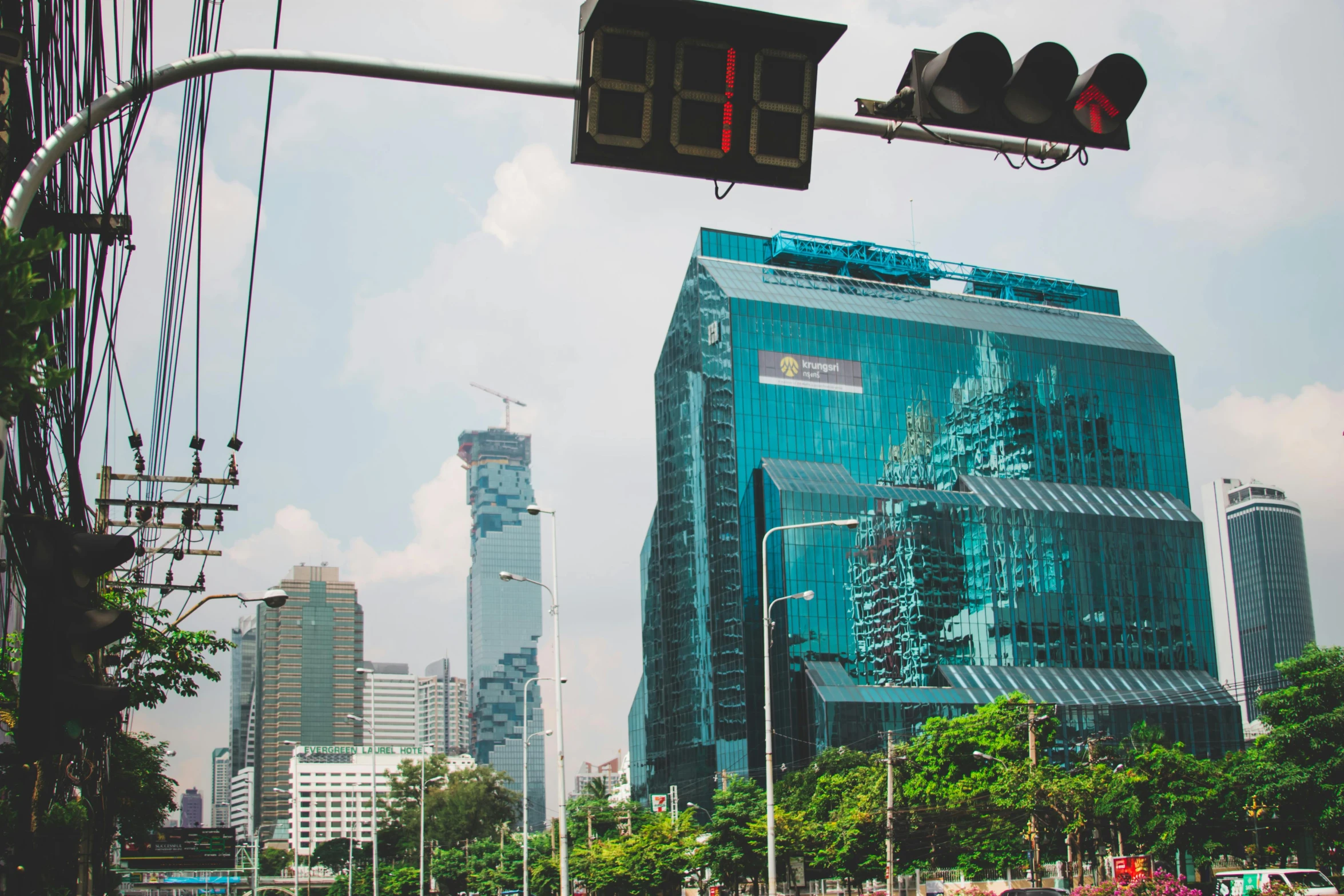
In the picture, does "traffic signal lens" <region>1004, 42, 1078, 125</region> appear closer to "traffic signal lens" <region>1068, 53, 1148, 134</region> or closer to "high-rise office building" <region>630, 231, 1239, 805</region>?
"traffic signal lens" <region>1068, 53, 1148, 134</region>

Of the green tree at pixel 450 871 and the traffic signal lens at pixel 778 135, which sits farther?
the green tree at pixel 450 871

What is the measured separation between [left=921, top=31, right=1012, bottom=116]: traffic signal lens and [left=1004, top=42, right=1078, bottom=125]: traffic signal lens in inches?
3.0

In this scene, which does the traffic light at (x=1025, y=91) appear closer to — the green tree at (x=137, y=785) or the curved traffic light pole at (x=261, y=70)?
the curved traffic light pole at (x=261, y=70)

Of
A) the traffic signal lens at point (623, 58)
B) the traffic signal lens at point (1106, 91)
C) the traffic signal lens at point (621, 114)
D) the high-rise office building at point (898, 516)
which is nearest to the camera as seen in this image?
the traffic signal lens at point (623, 58)

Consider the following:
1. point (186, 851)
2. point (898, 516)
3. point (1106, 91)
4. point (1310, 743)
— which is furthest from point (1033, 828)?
point (898, 516)

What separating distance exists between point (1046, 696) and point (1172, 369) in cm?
4775

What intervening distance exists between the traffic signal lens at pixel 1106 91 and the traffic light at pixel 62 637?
592cm

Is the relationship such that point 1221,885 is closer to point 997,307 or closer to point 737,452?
point 737,452

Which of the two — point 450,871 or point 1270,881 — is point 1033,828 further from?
point 450,871

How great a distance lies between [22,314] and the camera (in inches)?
242

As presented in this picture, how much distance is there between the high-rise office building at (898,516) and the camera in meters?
111

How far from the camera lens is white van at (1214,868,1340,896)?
37.8 m

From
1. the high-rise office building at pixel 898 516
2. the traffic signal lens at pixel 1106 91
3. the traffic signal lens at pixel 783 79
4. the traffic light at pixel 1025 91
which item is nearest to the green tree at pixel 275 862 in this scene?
the high-rise office building at pixel 898 516

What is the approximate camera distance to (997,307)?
136375mm
